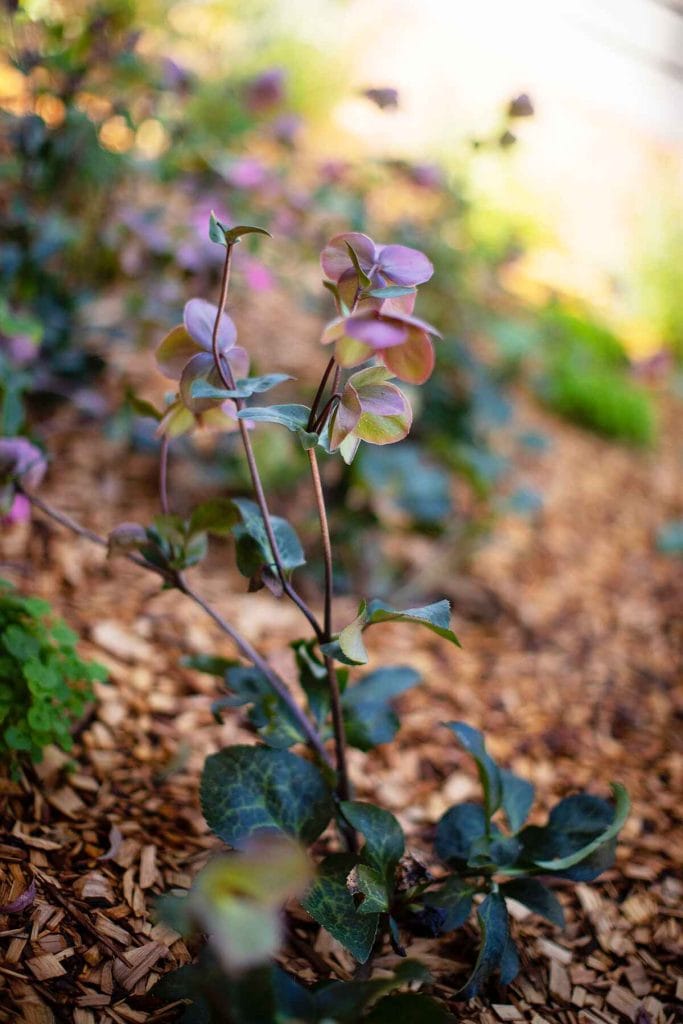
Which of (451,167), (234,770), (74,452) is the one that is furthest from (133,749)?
(451,167)

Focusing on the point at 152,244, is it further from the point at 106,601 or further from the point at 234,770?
the point at 234,770

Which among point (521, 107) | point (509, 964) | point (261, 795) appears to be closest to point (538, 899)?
point (509, 964)

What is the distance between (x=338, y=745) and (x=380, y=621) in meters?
0.23

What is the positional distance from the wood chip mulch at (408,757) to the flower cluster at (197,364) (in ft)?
1.60

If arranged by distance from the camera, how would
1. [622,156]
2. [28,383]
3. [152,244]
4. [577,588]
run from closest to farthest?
[28,383]
[152,244]
[577,588]
[622,156]

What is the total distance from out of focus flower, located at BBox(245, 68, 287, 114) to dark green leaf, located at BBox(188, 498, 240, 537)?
4.53ft

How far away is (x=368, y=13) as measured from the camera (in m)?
5.29

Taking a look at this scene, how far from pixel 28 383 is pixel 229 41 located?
8.50 feet

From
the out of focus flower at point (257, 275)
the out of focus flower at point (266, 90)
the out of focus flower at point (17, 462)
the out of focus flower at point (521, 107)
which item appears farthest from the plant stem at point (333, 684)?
the out of focus flower at point (266, 90)

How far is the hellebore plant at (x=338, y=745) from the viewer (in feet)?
2.04

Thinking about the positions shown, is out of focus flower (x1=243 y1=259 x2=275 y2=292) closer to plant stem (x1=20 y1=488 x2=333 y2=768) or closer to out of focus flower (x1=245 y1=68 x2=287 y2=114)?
out of focus flower (x1=245 y1=68 x2=287 y2=114)

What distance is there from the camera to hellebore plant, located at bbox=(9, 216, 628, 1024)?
0.62 m

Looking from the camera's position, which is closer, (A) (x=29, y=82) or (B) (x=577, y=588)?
(A) (x=29, y=82)

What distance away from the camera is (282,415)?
0.71 m
